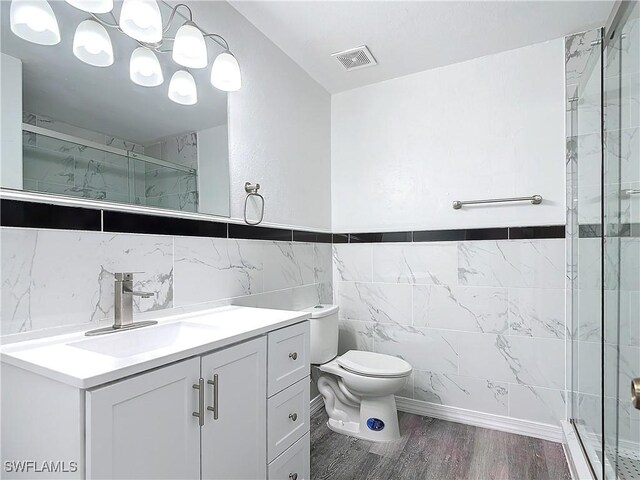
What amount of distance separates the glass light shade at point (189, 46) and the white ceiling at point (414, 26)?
0.46m

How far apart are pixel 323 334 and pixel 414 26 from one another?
1.83 m

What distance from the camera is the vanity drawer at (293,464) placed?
1.30 m

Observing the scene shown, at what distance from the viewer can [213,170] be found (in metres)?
1.67

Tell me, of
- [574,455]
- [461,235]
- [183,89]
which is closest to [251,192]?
[183,89]

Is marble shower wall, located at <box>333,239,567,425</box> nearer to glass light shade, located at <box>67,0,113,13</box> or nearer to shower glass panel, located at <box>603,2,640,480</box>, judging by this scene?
shower glass panel, located at <box>603,2,640,480</box>

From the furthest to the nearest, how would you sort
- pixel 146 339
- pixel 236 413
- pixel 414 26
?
1. pixel 414 26
2. pixel 146 339
3. pixel 236 413

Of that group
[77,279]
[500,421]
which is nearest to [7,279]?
[77,279]

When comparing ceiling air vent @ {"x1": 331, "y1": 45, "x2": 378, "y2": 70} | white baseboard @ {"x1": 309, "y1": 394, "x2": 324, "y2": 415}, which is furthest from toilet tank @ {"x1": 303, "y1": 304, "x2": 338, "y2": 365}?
ceiling air vent @ {"x1": 331, "y1": 45, "x2": 378, "y2": 70}

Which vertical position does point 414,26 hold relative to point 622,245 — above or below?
above

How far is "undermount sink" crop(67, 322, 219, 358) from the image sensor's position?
108 centimetres

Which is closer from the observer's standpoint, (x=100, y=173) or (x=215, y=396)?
(x=215, y=396)

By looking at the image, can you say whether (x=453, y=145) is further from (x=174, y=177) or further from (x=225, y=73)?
(x=174, y=177)

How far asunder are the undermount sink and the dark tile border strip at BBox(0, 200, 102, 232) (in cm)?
36

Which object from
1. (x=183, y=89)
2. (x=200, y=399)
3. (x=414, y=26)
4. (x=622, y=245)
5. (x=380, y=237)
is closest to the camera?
(x=200, y=399)
